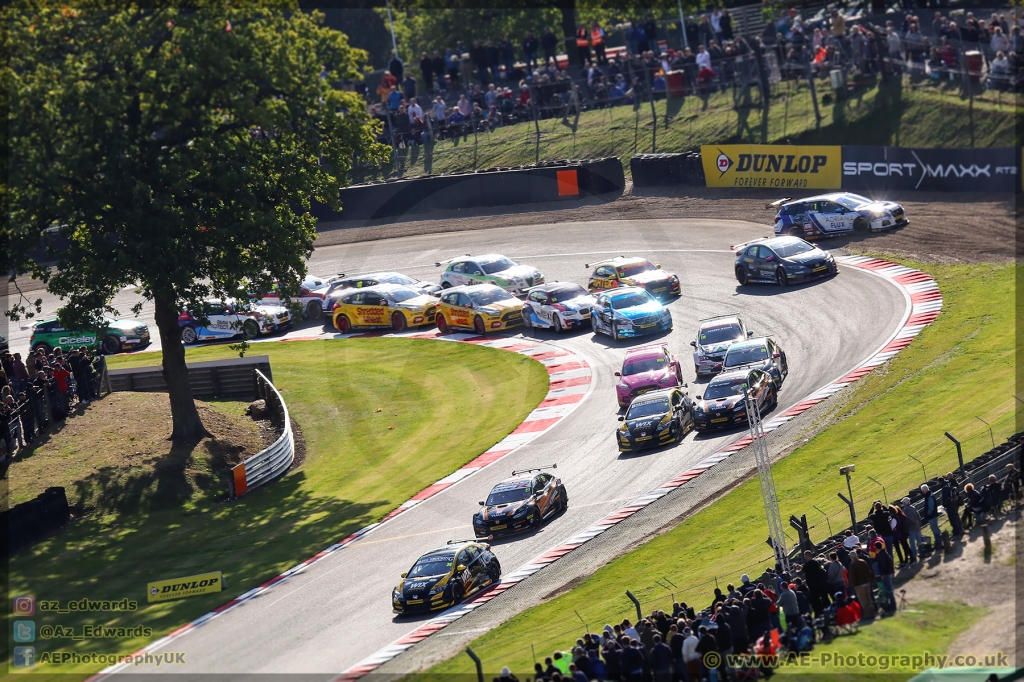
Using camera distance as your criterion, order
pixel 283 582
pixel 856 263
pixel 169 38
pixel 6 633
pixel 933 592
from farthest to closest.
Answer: pixel 856 263 < pixel 169 38 < pixel 283 582 < pixel 6 633 < pixel 933 592

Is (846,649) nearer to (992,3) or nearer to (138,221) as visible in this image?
(138,221)

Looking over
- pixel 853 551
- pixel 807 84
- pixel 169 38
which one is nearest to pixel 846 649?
pixel 853 551

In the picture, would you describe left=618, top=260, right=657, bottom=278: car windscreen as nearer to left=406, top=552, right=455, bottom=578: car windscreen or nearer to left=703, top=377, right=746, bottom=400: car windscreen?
left=703, top=377, right=746, bottom=400: car windscreen

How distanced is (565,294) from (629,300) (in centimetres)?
294

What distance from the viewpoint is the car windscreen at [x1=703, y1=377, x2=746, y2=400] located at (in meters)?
29.4

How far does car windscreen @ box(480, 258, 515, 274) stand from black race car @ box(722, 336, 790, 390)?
14721 millimetres

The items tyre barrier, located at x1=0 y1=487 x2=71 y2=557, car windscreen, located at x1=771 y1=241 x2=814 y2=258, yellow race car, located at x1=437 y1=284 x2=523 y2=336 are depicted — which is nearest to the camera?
tyre barrier, located at x1=0 y1=487 x2=71 y2=557

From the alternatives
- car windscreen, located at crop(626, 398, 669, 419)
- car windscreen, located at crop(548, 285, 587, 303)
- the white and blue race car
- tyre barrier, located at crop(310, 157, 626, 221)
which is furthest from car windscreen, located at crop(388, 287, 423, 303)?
car windscreen, located at crop(626, 398, 669, 419)

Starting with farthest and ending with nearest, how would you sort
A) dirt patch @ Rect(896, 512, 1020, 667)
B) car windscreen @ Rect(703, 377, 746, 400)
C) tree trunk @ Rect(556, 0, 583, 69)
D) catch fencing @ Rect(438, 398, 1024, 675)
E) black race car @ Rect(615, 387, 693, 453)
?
tree trunk @ Rect(556, 0, 583, 69) → car windscreen @ Rect(703, 377, 746, 400) → black race car @ Rect(615, 387, 693, 453) → catch fencing @ Rect(438, 398, 1024, 675) → dirt patch @ Rect(896, 512, 1020, 667)

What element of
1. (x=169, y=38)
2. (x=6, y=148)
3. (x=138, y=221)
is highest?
(x=169, y=38)

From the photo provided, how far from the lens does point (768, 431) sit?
28.4 meters

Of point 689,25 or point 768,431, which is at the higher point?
point 689,25

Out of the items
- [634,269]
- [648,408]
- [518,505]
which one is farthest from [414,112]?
[518,505]

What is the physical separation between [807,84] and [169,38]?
31.1 meters
